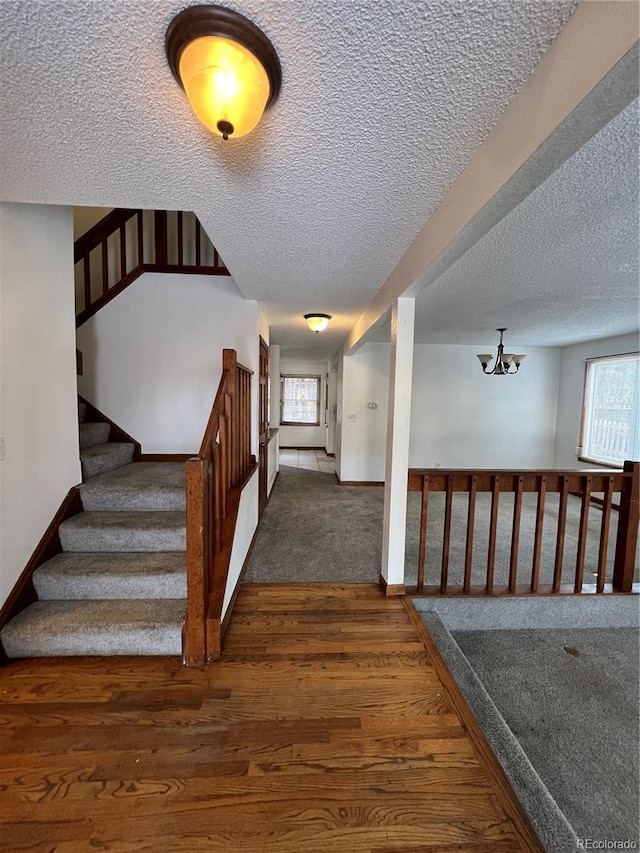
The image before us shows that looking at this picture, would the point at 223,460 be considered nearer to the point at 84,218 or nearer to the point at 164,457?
the point at 164,457

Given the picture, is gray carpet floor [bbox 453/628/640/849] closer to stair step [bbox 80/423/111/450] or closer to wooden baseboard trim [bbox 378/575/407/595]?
wooden baseboard trim [bbox 378/575/407/595]

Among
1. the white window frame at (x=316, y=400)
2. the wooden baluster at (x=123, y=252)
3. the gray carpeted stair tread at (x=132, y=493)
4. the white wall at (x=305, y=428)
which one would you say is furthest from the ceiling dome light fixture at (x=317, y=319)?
the white window frame at (x=316, y=400)

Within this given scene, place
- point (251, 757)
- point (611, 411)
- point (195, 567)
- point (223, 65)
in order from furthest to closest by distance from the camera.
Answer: point (611, 411) → point (195, 567) → point (251, 757) → point (223, 65)

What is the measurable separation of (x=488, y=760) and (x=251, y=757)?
3.07 feet

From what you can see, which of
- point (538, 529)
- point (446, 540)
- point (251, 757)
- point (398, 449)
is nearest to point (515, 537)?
point (538, 529)

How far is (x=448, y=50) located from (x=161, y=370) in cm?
323

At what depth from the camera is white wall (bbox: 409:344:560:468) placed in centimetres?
564

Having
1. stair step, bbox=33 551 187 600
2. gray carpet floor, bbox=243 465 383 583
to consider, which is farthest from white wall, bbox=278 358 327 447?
stair step, bbox=33 551 187 600

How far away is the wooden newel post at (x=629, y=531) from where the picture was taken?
2617 mm

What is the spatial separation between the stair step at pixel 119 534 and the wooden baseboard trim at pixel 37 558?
0.04 meters

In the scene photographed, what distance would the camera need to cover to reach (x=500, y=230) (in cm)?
184

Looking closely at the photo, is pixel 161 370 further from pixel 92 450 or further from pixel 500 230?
pixel 500 230

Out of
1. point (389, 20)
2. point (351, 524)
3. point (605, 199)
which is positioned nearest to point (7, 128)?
point (389, 20)

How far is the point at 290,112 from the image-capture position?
42.7 inches
